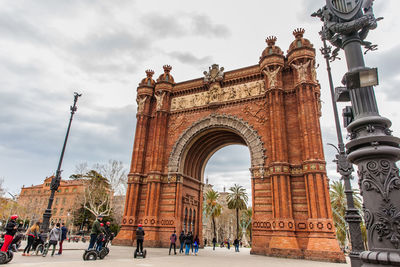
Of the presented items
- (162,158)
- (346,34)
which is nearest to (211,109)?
(162,158)

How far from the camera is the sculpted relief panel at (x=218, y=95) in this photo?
69.9 feet

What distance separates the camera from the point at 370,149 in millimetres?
3525

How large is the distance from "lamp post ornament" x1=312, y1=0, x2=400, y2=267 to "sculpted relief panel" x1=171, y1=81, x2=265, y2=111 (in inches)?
660

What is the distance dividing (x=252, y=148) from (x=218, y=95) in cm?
617

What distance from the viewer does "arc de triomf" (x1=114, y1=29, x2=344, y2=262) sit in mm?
16031

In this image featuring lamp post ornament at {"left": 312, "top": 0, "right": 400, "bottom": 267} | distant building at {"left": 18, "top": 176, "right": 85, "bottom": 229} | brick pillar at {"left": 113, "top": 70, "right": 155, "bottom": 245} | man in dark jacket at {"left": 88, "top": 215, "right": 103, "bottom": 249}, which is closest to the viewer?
lamp post ornament at {"left": 312, "top": 0, "right": 400, "bottom": 267}

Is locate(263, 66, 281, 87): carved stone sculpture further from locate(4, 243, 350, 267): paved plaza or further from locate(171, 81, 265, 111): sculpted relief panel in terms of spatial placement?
locate(4, 243, 350, 267): paved plaza

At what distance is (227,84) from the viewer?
2270 centimetres

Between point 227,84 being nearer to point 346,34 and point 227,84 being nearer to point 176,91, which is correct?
point 176,91

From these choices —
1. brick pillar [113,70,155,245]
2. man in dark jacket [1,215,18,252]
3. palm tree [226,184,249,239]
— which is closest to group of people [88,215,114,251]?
man in dark jacket [1,215,18,252]

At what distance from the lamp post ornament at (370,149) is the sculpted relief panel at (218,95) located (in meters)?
16.8

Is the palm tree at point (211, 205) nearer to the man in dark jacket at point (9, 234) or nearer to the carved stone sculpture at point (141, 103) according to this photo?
the carved stone sculpture at point (141, 103)

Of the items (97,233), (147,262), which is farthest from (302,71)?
(97,233)

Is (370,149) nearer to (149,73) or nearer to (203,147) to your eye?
(203,147)
